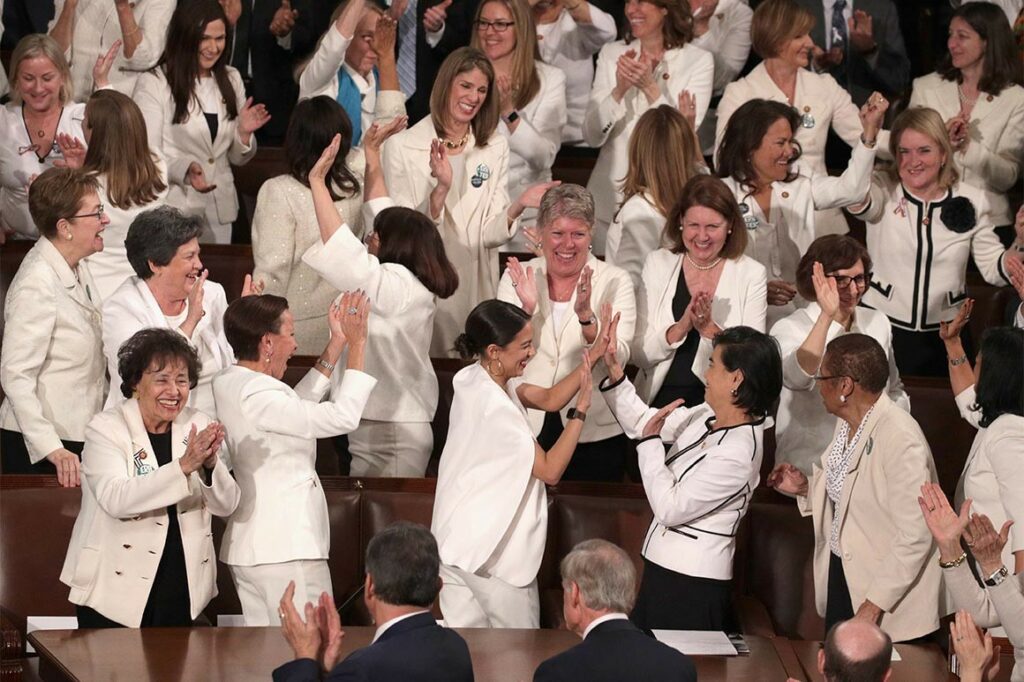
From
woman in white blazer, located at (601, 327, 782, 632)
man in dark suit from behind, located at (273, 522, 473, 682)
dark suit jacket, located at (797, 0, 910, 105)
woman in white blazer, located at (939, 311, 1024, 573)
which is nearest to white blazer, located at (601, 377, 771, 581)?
woman in white blazer, located at (601, 327, 782, 632)

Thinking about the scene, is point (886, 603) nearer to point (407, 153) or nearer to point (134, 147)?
point (407, 153)

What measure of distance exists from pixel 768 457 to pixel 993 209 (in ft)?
6.83

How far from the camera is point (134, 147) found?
607cm

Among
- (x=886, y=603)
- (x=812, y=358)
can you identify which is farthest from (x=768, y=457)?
(x=886, y=603)

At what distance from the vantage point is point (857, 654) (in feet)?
12.5

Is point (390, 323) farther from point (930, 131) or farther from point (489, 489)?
point (930, 131)

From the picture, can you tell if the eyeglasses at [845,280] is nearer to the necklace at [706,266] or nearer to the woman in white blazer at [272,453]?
the necklace at [706,266]

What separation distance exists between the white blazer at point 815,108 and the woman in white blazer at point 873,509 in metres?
2.32

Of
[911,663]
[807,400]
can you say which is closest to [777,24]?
[807,400]

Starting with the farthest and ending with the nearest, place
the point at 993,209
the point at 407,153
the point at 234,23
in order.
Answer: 1. the point at 234,23
2. the point at 993,209
3. the point at 407,153

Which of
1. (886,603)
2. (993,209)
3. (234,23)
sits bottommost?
(886,603)

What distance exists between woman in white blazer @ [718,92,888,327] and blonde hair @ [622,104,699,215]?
0.74 feet

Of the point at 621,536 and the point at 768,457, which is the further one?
the point at 768,457

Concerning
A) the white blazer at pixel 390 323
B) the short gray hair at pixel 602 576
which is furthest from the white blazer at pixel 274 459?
the short gray hair at pixel 602 576
